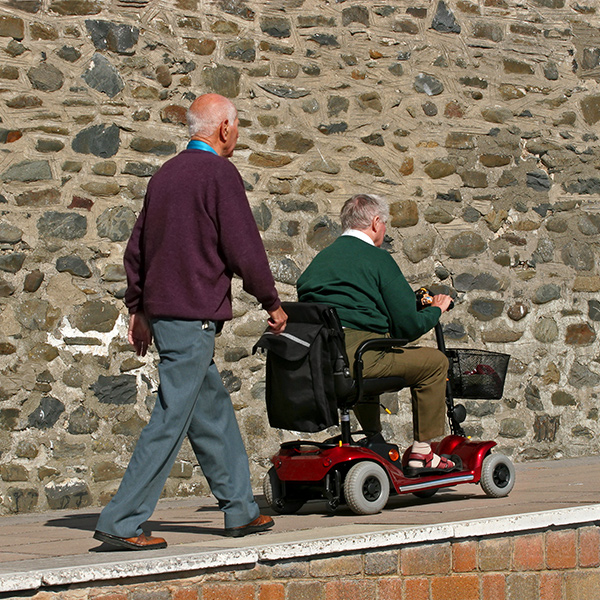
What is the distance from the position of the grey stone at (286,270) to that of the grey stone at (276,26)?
138 centimetres

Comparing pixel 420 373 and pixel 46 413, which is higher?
pixel 420 373

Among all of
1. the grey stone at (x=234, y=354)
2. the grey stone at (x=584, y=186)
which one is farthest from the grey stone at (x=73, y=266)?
the grey stone at (x=584, y=186)

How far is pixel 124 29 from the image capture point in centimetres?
529

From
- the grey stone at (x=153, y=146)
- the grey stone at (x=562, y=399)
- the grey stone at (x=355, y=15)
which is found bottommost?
the grey stone at (x=562, y=399)

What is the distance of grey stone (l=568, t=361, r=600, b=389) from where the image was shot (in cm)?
632

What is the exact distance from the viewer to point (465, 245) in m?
6.12

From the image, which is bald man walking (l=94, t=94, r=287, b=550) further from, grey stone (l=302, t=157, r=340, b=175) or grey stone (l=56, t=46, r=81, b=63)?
grey stone (l=302, t=157, r=340, b=175)

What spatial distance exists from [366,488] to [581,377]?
119 inches

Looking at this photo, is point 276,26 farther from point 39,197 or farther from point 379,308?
point 379,308

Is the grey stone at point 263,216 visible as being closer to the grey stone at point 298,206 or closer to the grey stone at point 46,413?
the grey stone at point 298,206

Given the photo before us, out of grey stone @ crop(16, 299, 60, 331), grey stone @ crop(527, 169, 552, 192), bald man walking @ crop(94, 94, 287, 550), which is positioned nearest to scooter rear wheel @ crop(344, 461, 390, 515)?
bald man walking @ crop(94, 94, 287, 550)

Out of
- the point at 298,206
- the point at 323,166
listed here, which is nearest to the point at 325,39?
the point at 323,166

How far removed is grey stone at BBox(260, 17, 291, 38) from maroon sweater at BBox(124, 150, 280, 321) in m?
2.68

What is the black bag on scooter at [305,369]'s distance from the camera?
382cm
